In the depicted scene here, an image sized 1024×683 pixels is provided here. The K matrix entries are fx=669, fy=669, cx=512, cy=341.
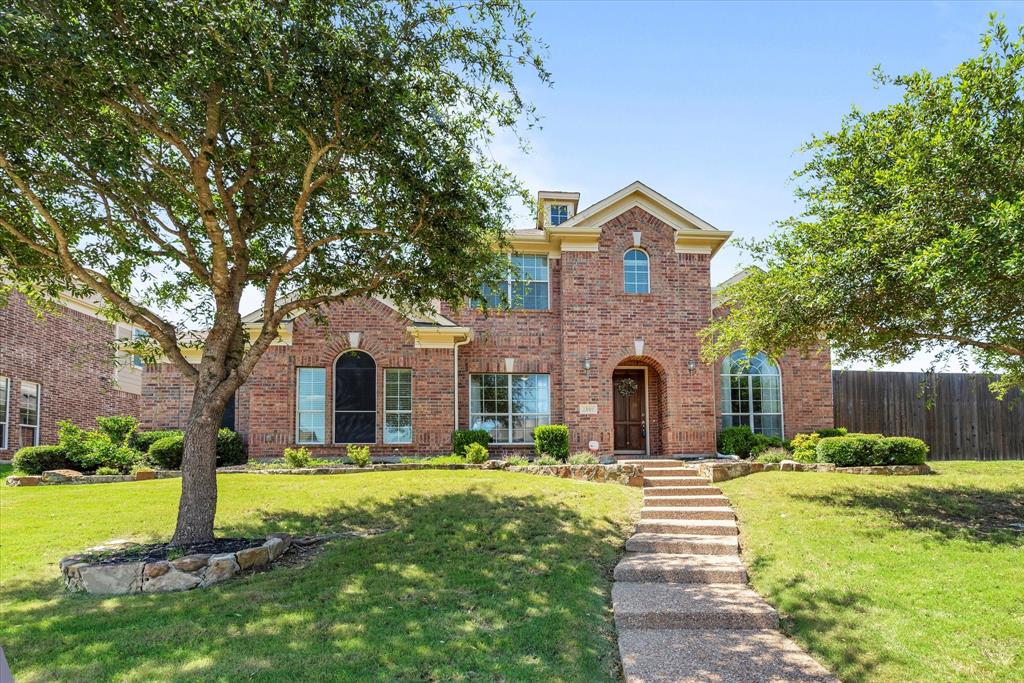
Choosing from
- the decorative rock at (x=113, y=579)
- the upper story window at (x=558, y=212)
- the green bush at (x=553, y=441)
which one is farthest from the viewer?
the upper story window at (x=558, y=212)

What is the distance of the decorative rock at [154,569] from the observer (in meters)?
7.19

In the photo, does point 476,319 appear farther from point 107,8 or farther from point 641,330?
point 107,8

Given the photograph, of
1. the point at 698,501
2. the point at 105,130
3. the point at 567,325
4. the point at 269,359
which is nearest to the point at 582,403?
the point at 567,325

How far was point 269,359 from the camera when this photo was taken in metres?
16.2

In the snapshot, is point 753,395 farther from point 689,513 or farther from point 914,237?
point 914,237

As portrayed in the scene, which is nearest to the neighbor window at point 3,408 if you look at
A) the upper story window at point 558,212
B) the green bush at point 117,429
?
the green bush at point 117,429

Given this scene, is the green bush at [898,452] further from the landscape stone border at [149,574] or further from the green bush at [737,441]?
the landscape stone border at [149,574]

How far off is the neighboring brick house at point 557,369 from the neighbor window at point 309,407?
0.03m

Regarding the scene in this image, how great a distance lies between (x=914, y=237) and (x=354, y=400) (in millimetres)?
12375

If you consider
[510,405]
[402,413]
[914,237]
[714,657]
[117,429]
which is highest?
[914,237]

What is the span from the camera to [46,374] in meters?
19.2

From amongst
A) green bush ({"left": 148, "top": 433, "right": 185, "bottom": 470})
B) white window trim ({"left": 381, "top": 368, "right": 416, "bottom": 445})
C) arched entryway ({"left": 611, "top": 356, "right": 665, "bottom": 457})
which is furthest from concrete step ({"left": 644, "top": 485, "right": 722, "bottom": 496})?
green bush ({"left": 148, "top": 433, "right": 185, "bottom": 470})

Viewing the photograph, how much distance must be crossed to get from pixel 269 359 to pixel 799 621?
13.3 metres

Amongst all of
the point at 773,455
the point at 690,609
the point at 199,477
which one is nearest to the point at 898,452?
the point at 773,455
